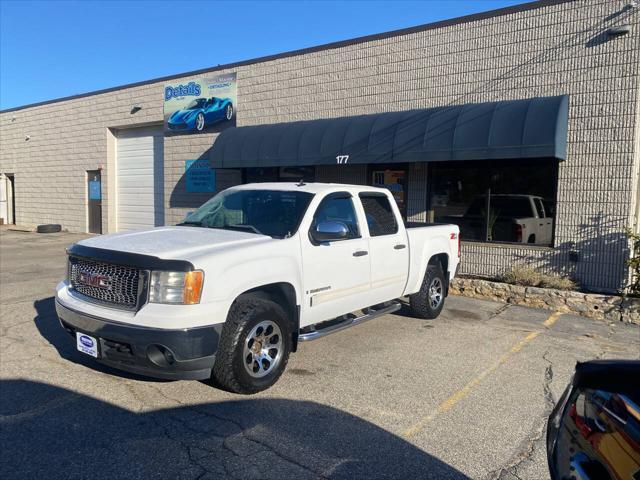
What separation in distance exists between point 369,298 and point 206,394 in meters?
2.28

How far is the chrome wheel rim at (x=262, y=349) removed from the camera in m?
4.59

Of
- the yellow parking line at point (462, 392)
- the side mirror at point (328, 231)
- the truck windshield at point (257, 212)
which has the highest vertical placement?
the truck windshield at point (257, 212)

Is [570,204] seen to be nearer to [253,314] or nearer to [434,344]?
[434,344]

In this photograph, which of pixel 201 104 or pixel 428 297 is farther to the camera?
pixel 201 104

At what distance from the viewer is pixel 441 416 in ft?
14.7

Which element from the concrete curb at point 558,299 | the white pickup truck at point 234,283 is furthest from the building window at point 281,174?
the white pickup truck at point 234,283

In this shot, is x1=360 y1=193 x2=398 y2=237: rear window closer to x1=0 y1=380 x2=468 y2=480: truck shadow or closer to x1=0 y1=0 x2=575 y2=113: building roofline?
x1=0 y1=380 x2=468 y2=480: truck shadow

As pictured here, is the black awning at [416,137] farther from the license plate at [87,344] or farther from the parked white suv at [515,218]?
the license plate at [87,344]

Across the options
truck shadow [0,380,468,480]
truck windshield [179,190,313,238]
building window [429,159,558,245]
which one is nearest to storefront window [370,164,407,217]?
building window [429,159,558,245]

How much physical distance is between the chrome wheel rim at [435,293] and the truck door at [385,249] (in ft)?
3.12

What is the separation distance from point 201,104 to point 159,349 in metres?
12.9

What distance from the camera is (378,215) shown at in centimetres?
662

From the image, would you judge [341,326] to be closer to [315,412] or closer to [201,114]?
[315,412]

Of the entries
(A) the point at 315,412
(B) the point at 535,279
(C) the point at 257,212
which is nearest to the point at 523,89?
(B) the point at 535,279
